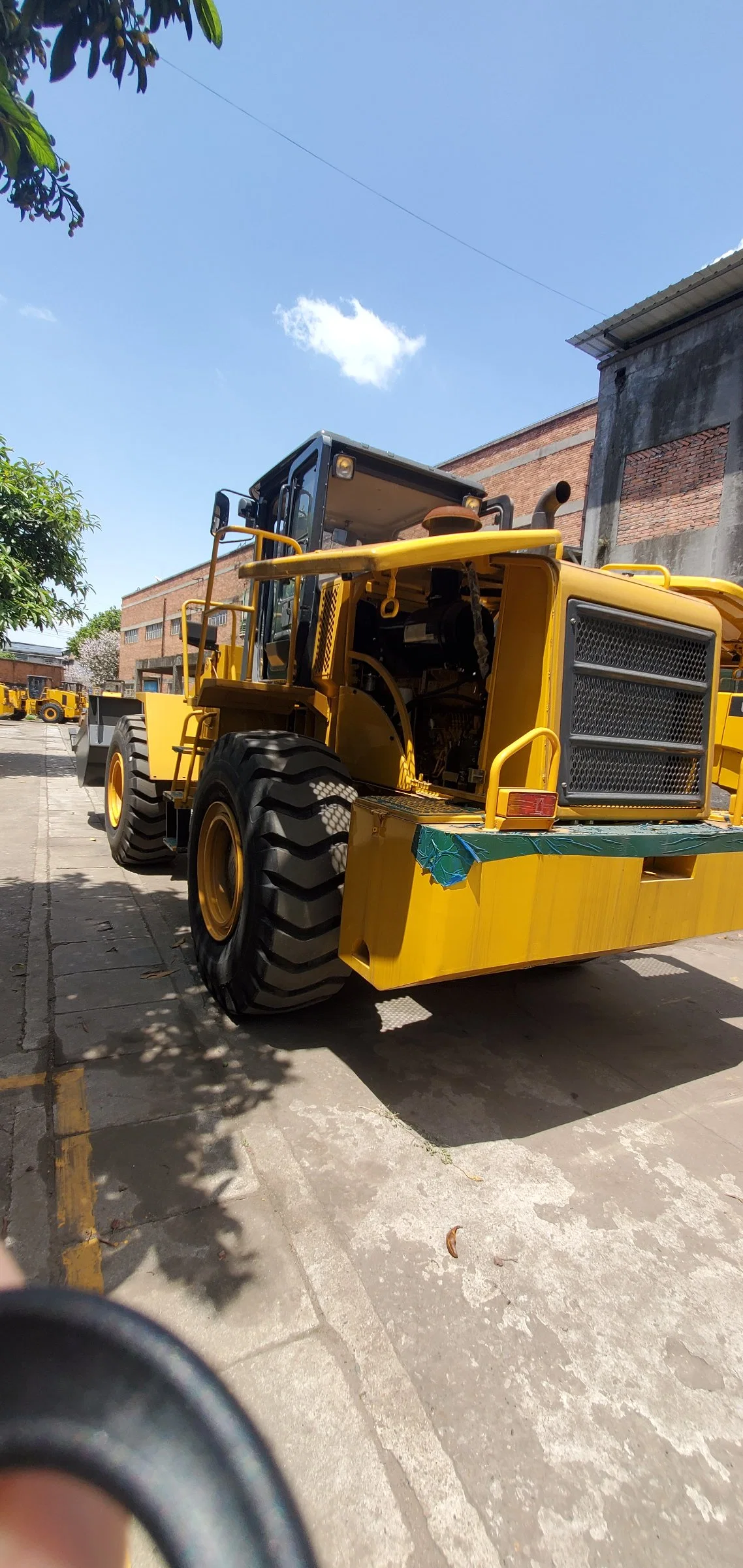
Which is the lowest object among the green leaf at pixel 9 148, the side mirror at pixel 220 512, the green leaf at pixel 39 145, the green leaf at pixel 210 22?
the side mirror at pixel 220 512

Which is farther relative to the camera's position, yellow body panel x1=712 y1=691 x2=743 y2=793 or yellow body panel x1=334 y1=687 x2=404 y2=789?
yellow body panel x1=712 y1=691 x2=743 y2=793

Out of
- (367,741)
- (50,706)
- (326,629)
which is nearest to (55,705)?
(50,706)

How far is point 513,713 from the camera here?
9.89ft

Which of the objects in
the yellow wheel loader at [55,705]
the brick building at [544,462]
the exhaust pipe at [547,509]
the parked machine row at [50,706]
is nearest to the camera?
the exhaust pipe at [547,509]

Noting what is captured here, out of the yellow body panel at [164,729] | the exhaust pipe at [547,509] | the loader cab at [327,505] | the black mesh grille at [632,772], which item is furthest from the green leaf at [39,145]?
the yellow body panel at [164,729]

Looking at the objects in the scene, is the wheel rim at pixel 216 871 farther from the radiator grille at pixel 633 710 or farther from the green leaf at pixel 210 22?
the green leaf at pixel 210 22

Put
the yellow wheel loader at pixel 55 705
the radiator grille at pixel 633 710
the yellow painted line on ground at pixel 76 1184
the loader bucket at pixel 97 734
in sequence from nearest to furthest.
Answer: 1. the yellow painted line on ground at pixel 76 1184
2. the radiator grille at pixel 633 710
3. the loader bucket at pixel 97 734
4. the yellow wheel loader at pixel 55 705

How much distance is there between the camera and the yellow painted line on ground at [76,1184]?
2006 mm

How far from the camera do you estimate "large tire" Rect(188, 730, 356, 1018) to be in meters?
3.07

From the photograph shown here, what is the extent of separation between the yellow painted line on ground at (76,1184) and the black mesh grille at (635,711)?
8.02ft

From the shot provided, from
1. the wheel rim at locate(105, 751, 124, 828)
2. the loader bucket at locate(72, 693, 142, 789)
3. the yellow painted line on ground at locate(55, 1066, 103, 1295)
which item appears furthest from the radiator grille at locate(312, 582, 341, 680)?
the loader bucket at locate(72, 693, 142, 789)

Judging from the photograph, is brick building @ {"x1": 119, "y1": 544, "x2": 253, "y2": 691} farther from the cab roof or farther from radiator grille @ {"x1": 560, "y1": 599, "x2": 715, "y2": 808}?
radiator grille @ {"x1": 560, "y1": 599, "x2": 715, "y2": 808}

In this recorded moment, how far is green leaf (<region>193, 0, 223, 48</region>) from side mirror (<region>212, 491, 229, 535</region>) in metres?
2.27

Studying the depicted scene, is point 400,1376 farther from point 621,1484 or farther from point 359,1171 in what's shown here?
point 359,1171
